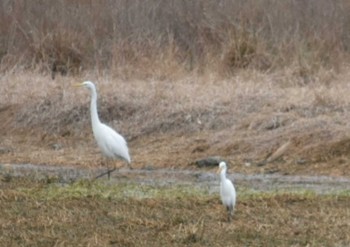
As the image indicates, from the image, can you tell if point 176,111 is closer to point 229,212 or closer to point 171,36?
point 171,36

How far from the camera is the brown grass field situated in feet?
32.6

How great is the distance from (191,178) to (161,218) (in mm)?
4178

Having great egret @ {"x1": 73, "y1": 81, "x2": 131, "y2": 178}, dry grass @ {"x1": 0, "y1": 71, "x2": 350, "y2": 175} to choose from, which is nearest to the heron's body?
great egret @ {"x1": 73, "y1": 81, "x2": 131, "y2": 178}

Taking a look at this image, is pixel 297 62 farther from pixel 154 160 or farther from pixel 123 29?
pixel 154 160

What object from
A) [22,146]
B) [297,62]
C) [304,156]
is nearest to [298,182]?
[304,156]

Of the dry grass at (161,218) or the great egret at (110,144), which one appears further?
the great egret at (110,144)

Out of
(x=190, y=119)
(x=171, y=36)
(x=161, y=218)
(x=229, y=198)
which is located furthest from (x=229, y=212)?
(x=171, y=36)

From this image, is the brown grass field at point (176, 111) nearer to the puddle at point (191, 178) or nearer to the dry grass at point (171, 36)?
the dry grass at point (171, 36)

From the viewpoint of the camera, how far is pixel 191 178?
564 inches

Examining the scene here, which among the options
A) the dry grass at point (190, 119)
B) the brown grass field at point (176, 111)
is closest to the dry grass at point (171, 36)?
the brown grass field at point (176, 111)

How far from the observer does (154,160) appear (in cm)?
1562

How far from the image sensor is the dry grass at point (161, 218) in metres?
9.23

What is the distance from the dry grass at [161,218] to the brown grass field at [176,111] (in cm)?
2

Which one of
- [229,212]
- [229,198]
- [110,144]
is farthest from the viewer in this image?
[110,144]
